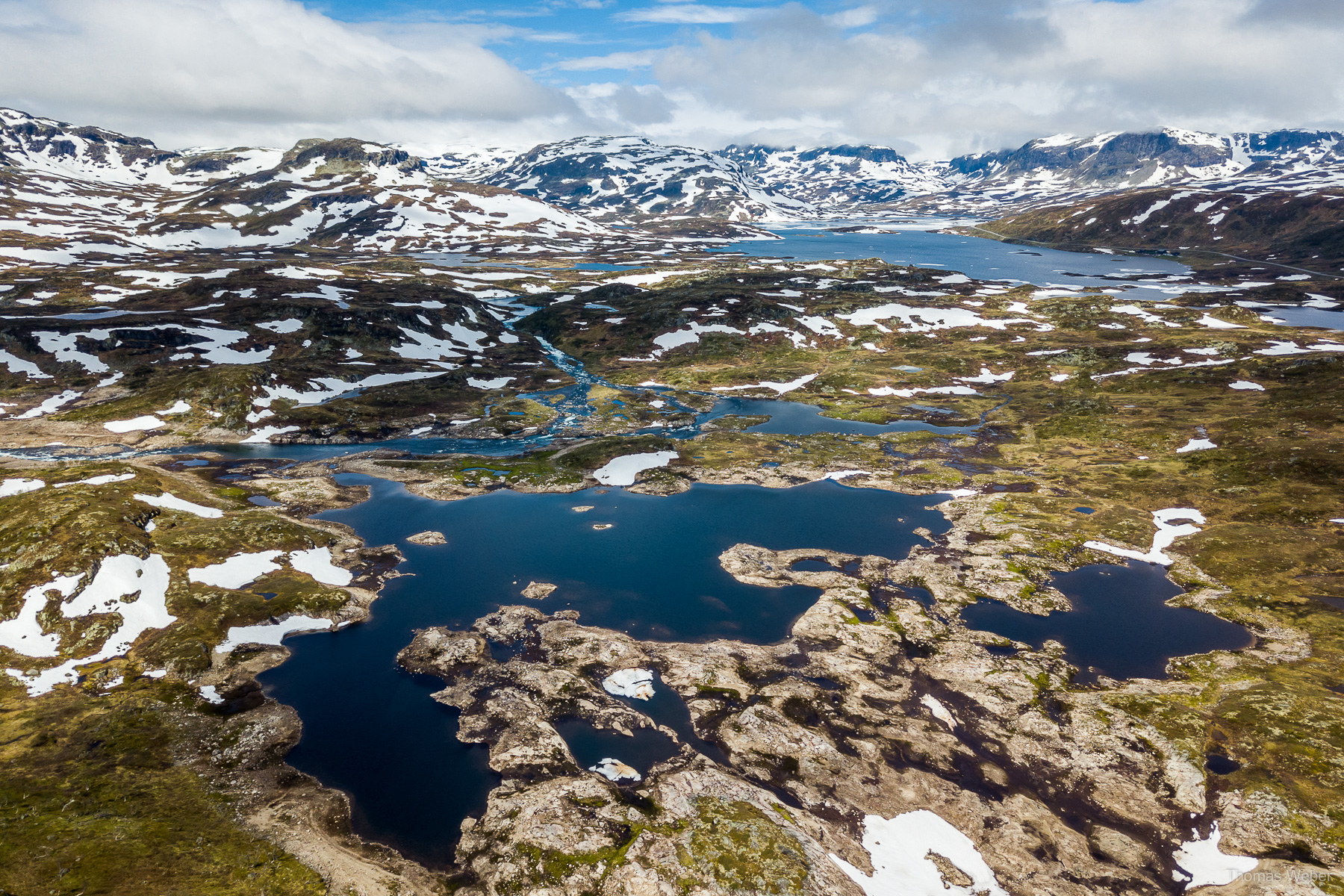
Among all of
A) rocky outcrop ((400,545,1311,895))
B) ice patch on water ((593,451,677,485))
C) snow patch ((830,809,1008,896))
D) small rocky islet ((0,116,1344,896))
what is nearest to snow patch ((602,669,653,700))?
small rocky islet ((0,116,1344,896))

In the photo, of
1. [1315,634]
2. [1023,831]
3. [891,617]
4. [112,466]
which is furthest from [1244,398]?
[112,466]

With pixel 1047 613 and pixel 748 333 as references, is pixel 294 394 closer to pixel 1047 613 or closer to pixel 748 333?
pixel 748 333

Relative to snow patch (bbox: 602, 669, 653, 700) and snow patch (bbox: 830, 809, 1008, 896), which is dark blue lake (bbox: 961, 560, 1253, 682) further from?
snow patch (bbox: 602, 669, 653, 700)

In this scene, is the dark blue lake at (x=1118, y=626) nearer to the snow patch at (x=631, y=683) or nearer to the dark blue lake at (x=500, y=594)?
the dark blue lake at (x=500, y=594)

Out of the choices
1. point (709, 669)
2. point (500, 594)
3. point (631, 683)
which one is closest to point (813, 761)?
point (709, 669)

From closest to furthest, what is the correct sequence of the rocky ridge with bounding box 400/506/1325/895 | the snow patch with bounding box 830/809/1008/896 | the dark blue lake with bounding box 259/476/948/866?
1. the snow patch with bounding box 830/809/1008/896
2. the rocky ridge with bounding box 400/506/1325/895
3. the dark blue lake with bounding box 259/476/948/866

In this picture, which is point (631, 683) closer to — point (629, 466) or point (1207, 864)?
point (1207, 864)
